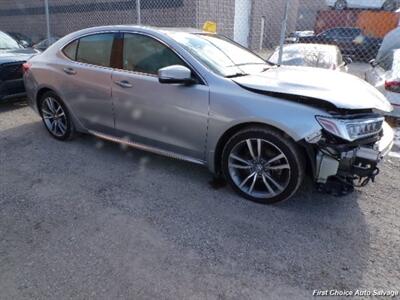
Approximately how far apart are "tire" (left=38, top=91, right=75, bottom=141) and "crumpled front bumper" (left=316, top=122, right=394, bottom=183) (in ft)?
→ 11.1

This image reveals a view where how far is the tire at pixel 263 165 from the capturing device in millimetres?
2949

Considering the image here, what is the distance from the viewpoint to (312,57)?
7.10m

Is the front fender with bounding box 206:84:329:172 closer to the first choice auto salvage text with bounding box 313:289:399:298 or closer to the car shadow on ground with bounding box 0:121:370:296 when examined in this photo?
the car shadow on ground with bounding box 0:121:370:296

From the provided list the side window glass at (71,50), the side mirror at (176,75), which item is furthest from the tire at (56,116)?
the side mirror at (176,75)

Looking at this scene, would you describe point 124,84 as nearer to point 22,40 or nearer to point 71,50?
point 71,50

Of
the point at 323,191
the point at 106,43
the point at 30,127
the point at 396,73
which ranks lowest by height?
the point at 30,127

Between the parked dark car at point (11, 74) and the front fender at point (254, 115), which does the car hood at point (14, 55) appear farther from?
the front fender at point (254, 115)

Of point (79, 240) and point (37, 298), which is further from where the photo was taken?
point (79, 240)

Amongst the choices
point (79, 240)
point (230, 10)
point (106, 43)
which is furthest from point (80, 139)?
point (230, 10)

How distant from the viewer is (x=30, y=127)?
546cm

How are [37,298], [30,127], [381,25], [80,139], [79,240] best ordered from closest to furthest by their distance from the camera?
[37,298] → [79,240] → [80,139] → [30,127] → [381,25]

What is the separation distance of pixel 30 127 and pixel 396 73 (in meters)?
6.16

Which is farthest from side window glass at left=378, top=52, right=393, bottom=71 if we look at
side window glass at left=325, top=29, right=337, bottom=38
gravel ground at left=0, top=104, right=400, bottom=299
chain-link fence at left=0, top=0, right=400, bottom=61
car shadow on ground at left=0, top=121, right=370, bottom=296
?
side window glass at left=325, top=29, right=337, bottom=38

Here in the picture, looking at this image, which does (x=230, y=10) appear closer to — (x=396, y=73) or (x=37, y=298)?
(x=396, y=73)
